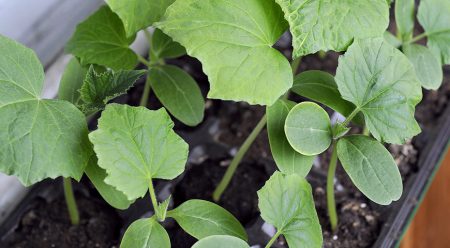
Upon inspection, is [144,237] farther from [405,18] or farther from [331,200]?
[405,18]

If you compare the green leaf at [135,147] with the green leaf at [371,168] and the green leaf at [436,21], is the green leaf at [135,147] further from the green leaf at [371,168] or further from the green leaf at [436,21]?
the green leaf at [436,21]

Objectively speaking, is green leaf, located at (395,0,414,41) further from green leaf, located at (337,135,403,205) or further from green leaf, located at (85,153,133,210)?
green leaf, located at (85,153,133,210)

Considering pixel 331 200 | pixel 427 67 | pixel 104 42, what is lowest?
pixel 331 200

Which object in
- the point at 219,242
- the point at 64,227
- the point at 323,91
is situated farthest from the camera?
the point at 64,227

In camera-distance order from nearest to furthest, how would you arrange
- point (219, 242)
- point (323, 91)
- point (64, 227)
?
1. point (219, 242)
2. point (323, 91)
3. point (64, 227)

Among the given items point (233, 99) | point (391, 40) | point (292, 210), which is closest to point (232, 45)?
point (233, 99)

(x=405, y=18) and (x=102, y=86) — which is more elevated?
(x=102, y=86)

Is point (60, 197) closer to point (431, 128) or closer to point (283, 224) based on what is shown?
point (283, 224)

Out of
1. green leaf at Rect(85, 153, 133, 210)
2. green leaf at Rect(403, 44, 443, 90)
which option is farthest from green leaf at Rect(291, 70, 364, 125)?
green leaf at Rect(85, 153, 133, 210)
